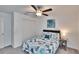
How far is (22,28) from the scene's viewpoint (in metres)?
1.72

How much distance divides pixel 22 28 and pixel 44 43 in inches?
16.3

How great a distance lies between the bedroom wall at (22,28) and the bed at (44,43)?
0.31 feet

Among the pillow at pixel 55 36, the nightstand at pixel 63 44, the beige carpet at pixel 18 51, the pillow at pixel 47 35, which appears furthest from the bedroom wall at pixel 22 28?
the nightstand at pixel 63 44

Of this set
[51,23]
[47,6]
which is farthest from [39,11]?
[51,23]

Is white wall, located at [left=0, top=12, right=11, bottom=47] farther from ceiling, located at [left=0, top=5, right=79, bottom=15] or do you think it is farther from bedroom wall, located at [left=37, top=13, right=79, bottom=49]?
bedroom wall, located at [left=37, top=13, right=79, bottom=49]

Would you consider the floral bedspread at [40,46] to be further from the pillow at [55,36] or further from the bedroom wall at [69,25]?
the bedroom wall at [69,25]

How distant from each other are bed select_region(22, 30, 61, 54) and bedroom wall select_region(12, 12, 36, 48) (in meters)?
0.09

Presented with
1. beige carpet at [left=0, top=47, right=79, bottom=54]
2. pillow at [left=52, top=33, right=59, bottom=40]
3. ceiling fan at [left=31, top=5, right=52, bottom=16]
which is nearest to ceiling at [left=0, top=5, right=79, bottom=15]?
ceiling fan at [left=31, top=5, right=52, bottom=16]

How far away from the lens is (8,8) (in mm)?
1619

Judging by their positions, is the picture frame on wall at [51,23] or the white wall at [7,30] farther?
the picture frame on wall at [51,23]

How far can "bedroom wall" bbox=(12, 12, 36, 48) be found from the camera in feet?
5.48

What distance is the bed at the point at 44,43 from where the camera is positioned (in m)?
1.68
